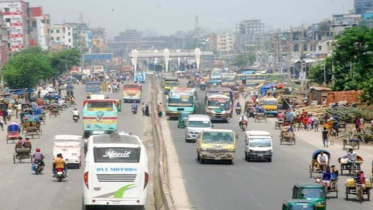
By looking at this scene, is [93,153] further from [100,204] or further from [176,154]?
[176,154]

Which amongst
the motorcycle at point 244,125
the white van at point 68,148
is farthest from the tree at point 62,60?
the white van at point 68,148

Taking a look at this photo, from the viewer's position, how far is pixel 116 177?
23641 millimetres

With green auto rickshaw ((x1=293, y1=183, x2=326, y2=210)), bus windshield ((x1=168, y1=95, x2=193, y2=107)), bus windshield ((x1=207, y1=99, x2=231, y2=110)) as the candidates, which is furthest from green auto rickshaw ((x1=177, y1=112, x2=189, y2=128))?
green auto rickshaw ((x1=293, y1=183, x2=326, y2=210))

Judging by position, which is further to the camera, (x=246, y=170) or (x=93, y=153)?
(x=246, y=170)

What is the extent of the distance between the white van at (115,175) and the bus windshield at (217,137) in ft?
57.7

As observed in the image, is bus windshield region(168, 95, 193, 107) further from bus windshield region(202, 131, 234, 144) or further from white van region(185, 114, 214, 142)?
bus windshield region(202, 131, 234, 144)

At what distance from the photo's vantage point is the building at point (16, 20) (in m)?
161

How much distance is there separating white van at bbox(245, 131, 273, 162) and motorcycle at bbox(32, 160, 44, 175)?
11147 millimetres

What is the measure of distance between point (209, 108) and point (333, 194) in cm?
3968

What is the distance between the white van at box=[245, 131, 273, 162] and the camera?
4391cm

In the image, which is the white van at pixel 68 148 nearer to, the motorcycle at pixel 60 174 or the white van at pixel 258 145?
the motorcycle at pixel 60 174

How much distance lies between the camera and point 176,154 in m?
47.9

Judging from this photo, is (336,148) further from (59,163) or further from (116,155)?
(116,155)

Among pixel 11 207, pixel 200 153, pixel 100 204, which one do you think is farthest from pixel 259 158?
pixel 100 204
